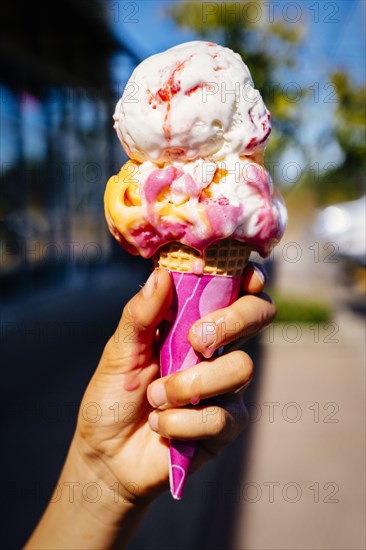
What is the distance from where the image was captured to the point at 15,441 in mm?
4031

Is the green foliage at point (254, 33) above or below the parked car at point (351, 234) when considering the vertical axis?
above

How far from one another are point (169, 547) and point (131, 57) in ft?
28.8

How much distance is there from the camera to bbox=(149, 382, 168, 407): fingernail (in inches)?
56.7

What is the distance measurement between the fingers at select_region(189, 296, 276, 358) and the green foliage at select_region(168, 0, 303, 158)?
5.03 metres

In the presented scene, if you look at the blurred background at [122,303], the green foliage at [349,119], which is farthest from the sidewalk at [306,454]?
the green foliage at [349,119]

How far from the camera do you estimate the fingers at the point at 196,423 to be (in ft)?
4.58

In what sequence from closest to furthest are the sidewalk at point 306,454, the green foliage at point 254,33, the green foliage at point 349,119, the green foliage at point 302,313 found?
the sidewalk at point 306,454 < the green foliage at point 254,33 < the green foliage at point 302,313 < the green foliage at point 349,119

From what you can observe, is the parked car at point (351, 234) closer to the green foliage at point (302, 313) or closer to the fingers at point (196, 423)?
the green foliage at point (302, 313)

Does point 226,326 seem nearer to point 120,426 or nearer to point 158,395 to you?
point 158,395

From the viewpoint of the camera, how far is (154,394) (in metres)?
1.45

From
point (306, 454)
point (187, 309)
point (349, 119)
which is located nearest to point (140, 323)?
point (187, 309)

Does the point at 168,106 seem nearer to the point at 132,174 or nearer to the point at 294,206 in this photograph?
the point at 132,174

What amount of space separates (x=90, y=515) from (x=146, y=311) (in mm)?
638

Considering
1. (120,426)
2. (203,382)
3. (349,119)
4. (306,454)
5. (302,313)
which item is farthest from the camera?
(349,119)
